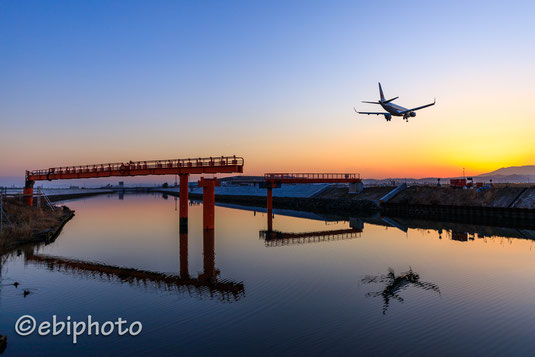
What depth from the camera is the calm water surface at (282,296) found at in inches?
493

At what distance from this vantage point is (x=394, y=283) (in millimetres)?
20469

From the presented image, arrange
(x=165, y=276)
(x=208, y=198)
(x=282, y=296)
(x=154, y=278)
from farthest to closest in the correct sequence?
(x=208, y=198) < (x=165, y=276) < (x=154, y=278) < (x=282, y=296)

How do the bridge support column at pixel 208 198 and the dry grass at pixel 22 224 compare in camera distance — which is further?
the bridge support column at pixel 208 198

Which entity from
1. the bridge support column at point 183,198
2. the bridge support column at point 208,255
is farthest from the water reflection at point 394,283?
the bridge support column at point 183,198

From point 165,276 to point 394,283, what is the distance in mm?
14697

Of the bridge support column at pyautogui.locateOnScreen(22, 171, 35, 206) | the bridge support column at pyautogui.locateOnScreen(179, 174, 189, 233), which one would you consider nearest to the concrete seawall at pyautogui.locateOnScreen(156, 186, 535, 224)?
the bridge support column at pyautogui.locateOnScreen(179, 174, 189, 233)

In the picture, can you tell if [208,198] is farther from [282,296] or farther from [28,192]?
[28,192]

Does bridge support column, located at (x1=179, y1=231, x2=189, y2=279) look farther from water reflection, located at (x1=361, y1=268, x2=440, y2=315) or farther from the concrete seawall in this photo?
the concrete seawall

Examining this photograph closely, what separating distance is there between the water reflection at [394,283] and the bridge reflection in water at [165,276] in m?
7.64

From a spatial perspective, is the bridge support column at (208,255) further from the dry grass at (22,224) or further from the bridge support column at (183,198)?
the dry grass at (22,224)

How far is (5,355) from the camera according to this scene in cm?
1148

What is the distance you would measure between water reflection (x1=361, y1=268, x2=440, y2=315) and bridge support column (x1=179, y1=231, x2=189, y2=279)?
1192cm

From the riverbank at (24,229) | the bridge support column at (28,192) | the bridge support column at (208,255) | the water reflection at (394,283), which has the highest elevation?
the bridge support column at (28,192)

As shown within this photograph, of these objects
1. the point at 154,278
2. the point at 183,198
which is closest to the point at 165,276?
the point at 154,278
